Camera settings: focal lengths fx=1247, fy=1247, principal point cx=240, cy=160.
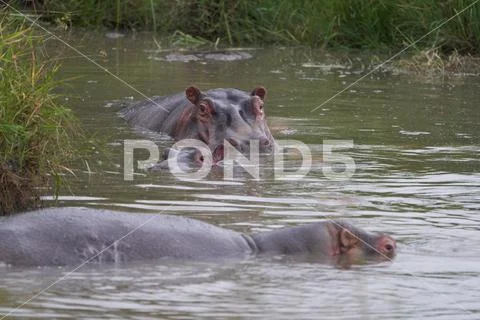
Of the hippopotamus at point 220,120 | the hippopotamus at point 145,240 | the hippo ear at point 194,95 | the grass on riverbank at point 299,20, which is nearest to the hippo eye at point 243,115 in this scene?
the hippopotamus at point 220,120

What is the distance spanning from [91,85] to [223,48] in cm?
335

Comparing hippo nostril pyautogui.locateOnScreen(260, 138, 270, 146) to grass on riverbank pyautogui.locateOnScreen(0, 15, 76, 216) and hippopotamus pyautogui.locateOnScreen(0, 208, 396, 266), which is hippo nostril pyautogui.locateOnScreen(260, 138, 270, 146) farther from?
hippopotamus pyautogui.locateOnScreen(0, 208, 396, 266)

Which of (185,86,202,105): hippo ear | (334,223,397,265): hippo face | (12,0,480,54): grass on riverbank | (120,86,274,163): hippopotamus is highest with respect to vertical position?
(12,0,480,54): grass on riverbank

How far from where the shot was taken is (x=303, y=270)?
588 cm

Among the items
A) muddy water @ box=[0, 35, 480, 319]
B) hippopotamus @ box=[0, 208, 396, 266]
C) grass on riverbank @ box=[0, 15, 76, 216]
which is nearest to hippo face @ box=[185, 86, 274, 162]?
muddy water @ box=[0, 35, 480, 319]

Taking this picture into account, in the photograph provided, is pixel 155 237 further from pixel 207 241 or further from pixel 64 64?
pixel 64 64

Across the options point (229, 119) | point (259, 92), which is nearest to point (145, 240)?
point (229, 119)

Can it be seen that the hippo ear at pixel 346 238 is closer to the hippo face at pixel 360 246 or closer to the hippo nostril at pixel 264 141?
the hippo face at pixel 360 246

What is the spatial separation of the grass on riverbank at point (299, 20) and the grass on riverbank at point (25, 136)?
25.7ft

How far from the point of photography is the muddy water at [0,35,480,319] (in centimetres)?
530

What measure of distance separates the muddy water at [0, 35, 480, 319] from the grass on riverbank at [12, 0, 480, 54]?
994 millimetres

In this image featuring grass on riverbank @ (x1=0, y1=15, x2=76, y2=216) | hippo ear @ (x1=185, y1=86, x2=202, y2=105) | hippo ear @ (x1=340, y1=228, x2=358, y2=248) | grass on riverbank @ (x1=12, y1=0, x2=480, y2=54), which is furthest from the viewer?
grass on riverbank @ (x1=12, y1=0, x2=480, y2=54)

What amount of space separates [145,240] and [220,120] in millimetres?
3724

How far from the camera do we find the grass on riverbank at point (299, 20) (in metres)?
14.2
